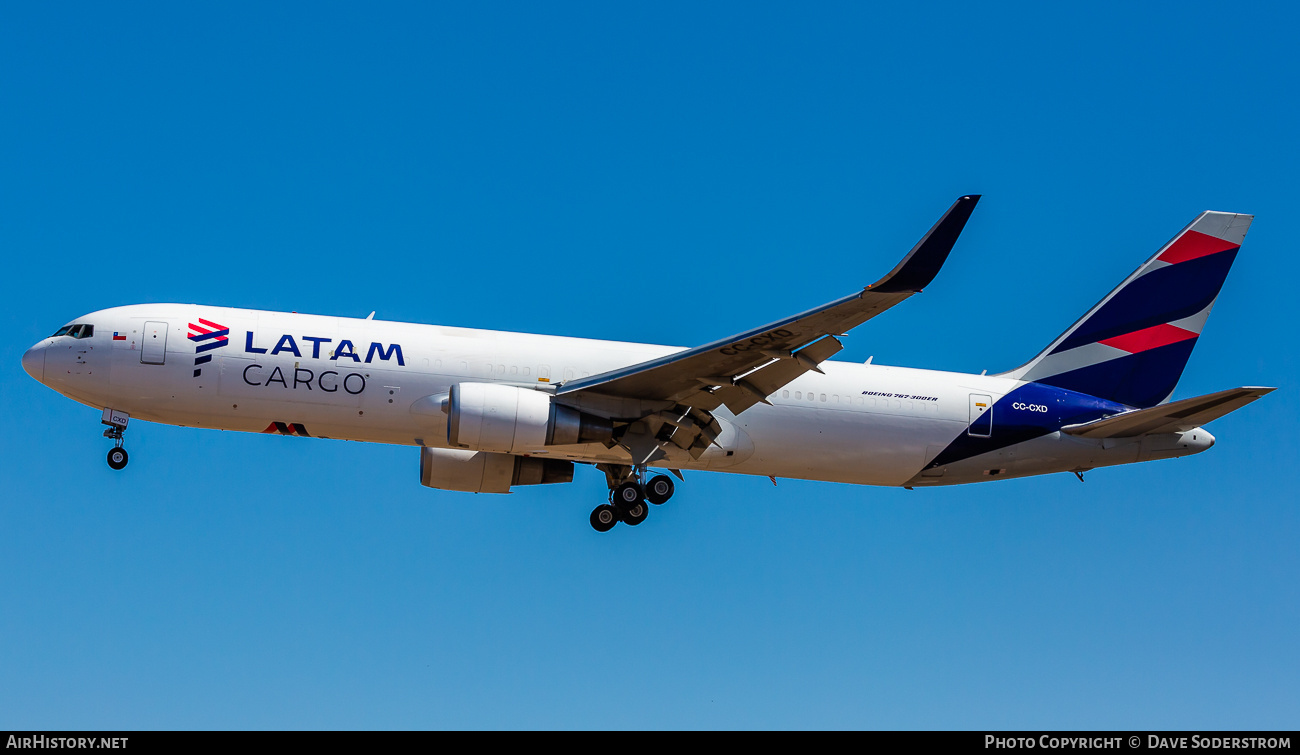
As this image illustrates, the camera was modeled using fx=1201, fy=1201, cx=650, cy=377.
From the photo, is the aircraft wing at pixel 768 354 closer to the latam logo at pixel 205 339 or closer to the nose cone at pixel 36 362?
the latam logo at pixel 205 339

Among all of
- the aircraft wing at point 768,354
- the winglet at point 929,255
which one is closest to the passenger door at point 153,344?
the aircraft wing at point 768,354

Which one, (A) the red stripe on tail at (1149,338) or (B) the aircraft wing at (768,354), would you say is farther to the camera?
(A) the red stripe on tail at (1149,338)

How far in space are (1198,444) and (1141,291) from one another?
464 cm

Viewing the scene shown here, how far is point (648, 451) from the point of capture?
26.2 meters

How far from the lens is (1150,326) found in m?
30.3

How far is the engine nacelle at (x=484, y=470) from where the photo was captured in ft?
93.5

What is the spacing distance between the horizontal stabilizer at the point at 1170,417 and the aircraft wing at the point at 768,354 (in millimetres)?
8115

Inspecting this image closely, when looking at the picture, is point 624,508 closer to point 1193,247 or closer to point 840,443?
point 840,443

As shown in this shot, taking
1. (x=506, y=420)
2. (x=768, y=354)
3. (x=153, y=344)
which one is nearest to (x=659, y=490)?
(x=506, y=420)

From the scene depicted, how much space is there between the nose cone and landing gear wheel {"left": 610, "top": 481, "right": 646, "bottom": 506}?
12.7m

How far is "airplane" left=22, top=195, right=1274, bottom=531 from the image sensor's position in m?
24.7

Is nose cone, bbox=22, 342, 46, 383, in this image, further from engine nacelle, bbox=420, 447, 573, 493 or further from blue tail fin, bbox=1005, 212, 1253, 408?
blue tail fin, bbox=1005, 212, 1253, 408

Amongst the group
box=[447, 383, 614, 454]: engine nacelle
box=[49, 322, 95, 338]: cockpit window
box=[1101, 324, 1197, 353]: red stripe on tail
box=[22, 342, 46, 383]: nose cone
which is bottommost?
box=[447, 383, 614, 454]: engine nacelle

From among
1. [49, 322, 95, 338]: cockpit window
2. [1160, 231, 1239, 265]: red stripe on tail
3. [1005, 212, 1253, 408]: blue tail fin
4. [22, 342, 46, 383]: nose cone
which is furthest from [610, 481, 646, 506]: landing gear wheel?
[1160, 231, 1239, 265]: red stripe on tail
